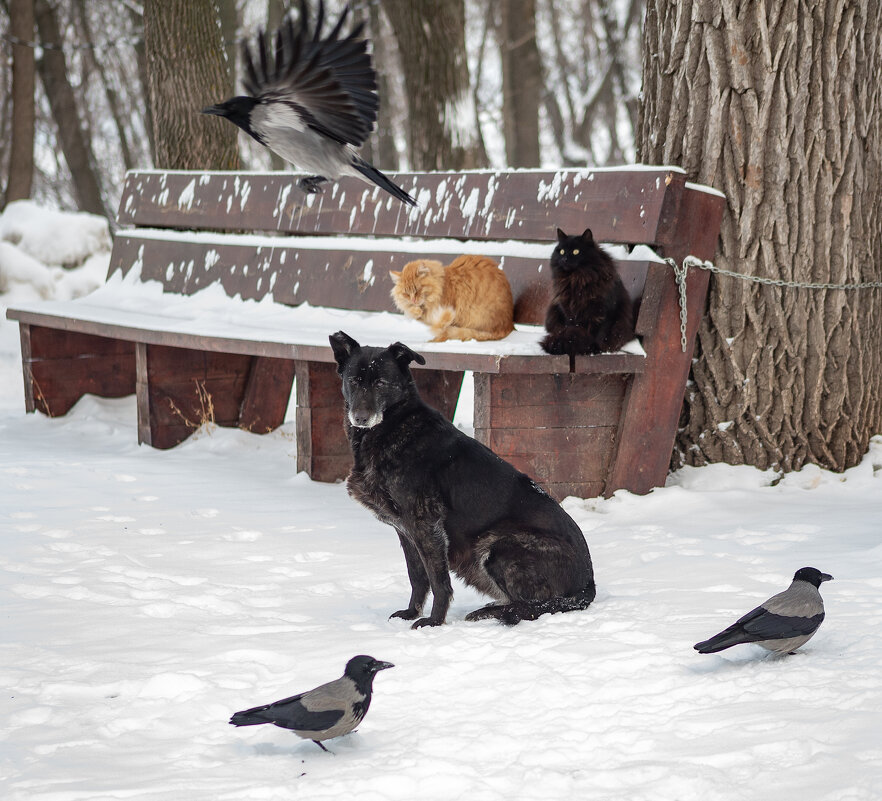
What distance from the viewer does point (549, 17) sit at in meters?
35.4

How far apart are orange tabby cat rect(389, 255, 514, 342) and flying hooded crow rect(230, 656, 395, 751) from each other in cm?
293

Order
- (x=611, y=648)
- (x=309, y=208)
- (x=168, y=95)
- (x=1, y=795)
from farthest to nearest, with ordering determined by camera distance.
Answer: (x=168, y=95)
(x=309, y=208)
(x=611, y=648)
(x=1, y=795)

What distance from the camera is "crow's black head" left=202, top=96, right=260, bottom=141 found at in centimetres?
447

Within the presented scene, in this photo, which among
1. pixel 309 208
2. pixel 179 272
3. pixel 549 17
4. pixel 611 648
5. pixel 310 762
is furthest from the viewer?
pixel 549 17

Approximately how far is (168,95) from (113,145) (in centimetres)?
2890

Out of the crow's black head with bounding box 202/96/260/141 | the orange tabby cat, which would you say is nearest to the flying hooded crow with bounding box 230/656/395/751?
the crow's black head with bounding box 202/96/260/141

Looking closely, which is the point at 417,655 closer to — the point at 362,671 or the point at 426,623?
the point at 426,623

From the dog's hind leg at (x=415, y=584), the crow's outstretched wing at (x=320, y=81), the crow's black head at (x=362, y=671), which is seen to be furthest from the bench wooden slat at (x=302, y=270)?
the crow's black head at (x=362, y=671)

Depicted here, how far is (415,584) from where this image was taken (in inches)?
160

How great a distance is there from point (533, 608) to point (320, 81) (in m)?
2.41

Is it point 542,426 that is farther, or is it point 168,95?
point 168,95

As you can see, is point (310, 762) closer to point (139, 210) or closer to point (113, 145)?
point (139, 210)

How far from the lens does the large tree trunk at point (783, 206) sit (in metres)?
5.59

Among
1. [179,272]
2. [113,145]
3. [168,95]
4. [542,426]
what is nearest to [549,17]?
[113,145]
